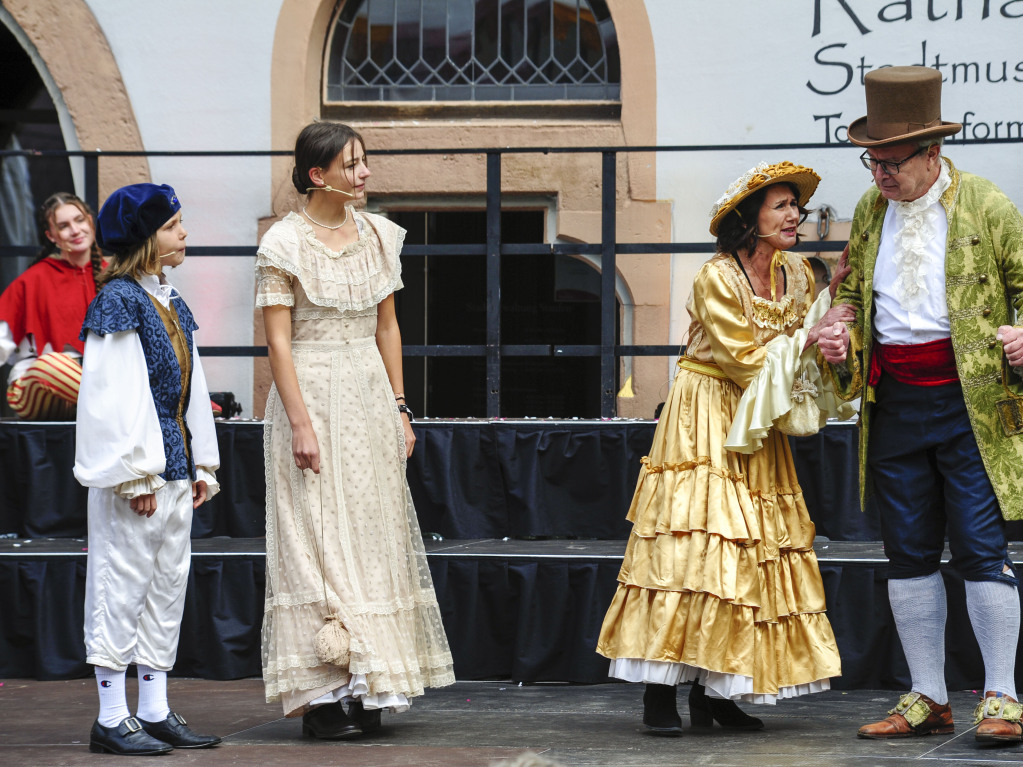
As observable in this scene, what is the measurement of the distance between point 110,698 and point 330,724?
0.66m

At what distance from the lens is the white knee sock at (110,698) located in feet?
14.2

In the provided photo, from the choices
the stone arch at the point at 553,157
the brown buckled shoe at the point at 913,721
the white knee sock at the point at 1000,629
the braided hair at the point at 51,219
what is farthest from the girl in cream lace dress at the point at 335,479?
the stone arch at the point at 553,157

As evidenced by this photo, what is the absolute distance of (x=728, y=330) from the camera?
4.41 meters

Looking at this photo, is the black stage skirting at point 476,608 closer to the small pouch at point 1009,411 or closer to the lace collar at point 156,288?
the small pouch at point 1009,411

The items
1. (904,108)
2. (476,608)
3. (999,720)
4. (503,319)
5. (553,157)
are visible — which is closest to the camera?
(999,720)

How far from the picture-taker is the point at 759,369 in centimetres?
439

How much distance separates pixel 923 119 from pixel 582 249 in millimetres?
2774

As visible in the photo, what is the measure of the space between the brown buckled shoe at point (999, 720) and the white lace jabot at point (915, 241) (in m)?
1.13

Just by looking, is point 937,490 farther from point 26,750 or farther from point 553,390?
point 553,390

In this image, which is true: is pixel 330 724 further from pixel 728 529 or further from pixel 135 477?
pixel 728 529

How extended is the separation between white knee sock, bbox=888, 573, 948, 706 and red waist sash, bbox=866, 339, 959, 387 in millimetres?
580

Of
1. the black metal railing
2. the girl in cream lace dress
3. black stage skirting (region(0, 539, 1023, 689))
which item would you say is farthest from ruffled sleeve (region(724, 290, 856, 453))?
the black metal railing

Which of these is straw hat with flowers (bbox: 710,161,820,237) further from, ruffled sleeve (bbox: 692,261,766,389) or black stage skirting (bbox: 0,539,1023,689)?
black stage skirting (bbox: 0,539,1023,689)

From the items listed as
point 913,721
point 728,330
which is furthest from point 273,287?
point 913,721
